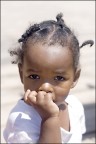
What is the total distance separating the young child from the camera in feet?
5.80

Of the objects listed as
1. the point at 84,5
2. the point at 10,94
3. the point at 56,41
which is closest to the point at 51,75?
the point at 56,41

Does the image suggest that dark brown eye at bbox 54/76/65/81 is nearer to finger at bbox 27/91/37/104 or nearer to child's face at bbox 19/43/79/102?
child's face at bbox 19/43/79/102

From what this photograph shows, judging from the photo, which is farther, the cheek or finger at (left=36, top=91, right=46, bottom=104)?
the cheek

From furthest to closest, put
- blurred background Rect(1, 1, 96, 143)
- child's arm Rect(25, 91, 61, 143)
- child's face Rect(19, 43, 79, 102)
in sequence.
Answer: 1. blurred background Rect(1, 1, 96, 143)
2. child's face Rect(19, 43, 79, 102)
3. child's arm Rect(25, 91, 61, 143)

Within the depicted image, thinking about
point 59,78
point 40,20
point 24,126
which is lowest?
point 24,126

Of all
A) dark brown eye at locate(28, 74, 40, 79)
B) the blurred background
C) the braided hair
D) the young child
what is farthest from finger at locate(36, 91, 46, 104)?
the blurred background

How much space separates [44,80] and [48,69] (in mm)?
52

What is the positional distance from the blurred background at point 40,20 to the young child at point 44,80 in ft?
0.71

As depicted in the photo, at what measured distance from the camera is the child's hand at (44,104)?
5.77 feet

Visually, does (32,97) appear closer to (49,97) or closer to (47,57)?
(49,97)

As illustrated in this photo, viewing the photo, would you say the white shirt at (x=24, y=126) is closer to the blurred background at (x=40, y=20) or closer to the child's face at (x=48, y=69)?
the child's face at (x=48, y=69)

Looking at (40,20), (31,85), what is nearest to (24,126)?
(31,85)

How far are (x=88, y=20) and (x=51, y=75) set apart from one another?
6906mm

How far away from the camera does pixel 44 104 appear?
176cm
